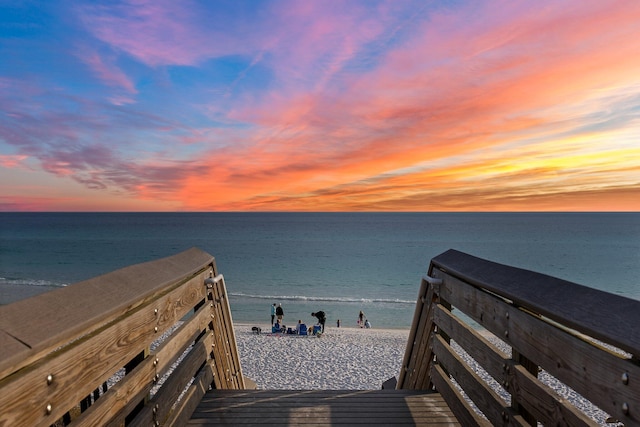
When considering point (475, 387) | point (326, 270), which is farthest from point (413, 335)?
point (326, 270)

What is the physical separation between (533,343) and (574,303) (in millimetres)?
452

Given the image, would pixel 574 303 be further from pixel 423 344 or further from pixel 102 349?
pixel 423 344

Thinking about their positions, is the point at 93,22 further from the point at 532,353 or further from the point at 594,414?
the point at 594,414

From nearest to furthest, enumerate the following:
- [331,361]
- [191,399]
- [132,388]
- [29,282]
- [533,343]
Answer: [533,343] < [132,388] < [191,399] < [331,361] < [29,282]

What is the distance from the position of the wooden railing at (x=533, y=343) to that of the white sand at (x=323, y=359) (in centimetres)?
892

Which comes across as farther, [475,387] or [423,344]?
[423,344]

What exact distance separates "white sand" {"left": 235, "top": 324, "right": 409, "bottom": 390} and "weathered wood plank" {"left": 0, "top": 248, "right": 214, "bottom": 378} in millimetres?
9991

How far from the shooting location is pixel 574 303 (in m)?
1.70

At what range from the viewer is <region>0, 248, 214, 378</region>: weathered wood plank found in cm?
124

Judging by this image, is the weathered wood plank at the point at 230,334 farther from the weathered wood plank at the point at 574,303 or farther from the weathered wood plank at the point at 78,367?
the weathered wood plank at the point at 574,303

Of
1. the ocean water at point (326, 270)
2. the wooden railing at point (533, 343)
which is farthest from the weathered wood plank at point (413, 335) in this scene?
the ocean water at point (326, 270)

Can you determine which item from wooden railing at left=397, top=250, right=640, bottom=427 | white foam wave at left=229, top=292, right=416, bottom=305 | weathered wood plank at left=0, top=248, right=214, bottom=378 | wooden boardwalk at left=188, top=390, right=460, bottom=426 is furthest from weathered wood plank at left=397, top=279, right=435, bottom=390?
white foam wave at left=229, top=292, right=416, bottom=305

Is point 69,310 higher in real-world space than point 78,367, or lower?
higher

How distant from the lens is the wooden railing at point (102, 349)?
1.25 meters
